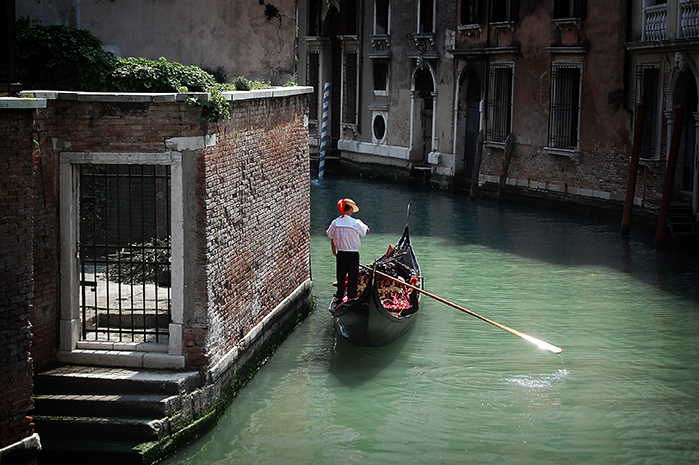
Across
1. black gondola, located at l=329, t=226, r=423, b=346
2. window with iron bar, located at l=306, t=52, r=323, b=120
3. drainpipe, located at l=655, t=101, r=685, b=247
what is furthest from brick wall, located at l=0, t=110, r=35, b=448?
window with iron bar, located at l=306, t=52, r=323, b=120

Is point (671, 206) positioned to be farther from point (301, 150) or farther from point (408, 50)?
point (408, 50)

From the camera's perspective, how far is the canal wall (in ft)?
16.4

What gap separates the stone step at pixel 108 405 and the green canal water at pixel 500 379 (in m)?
0.34

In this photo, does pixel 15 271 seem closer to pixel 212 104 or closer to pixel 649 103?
pixel 212 104

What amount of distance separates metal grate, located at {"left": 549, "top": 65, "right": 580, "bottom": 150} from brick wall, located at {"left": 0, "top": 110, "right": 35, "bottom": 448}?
42.4ft

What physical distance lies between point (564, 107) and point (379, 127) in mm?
6480

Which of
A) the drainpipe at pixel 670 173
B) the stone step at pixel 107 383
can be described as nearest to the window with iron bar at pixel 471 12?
the drainpipe at pixel 670 173

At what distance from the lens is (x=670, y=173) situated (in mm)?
12180

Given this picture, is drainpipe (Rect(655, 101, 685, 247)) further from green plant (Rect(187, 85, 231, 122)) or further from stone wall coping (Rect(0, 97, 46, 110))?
stone wall coping (Rect(0, 97, 46, 110))

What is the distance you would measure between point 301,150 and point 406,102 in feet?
41.0

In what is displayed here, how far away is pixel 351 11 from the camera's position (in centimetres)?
2305

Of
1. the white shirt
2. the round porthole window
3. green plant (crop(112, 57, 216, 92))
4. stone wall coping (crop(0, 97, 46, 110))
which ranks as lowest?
the white shirt

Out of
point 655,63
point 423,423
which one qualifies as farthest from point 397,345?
point 655,63

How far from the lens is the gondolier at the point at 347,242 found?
7.98 metres
